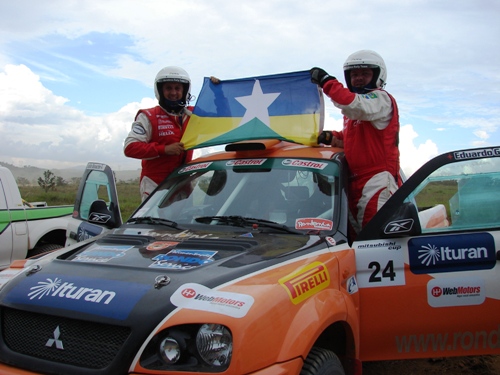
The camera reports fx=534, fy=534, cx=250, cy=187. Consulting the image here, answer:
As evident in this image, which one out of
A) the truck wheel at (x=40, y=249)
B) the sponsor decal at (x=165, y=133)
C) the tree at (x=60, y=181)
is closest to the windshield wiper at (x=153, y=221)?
the sponsor decal at (x=165, y=133)

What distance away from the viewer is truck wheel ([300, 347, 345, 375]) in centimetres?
260

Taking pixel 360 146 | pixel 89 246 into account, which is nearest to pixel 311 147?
pixel 360 146

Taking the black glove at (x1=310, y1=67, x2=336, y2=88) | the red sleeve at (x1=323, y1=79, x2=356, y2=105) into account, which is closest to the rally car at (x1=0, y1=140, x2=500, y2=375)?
the red sleeve at (x1=323, y1=79, x2=356, y2=105)

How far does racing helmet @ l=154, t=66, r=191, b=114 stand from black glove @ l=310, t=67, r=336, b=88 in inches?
65.9

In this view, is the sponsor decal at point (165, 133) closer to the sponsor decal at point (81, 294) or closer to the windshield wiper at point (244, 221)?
the windshield wiper at point (244, 221)

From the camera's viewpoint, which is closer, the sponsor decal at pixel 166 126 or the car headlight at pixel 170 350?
the car headlight at pixel 170 350

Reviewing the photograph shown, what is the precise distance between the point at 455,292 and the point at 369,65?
7.59 ft

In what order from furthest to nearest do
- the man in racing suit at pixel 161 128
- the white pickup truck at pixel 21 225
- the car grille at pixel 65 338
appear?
the white pickup truck at pixel 21 225 < the man in racing suit at pixel 161 128 < the car grille at pixel 65 338

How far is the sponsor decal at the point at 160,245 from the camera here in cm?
322

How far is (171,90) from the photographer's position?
19.2 feet

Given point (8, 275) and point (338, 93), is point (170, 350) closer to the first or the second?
point (8, 275)

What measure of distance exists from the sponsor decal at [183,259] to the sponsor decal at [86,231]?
182 centimetres

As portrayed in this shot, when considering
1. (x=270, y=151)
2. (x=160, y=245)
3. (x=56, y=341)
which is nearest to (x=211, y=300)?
(x=56, y=341)

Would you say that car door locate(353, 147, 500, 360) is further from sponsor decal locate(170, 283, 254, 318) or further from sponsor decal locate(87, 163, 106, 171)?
sponsor decal locate(87, 163, 106, 171)
